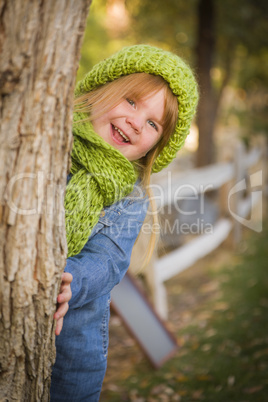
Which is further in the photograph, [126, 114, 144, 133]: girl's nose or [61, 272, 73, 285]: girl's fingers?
[126, 114, 144, 133]: girl's nose

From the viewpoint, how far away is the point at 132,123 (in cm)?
163

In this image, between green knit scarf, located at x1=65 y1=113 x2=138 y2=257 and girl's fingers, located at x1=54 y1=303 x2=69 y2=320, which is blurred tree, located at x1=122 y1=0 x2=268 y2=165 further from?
girl's fingers, located at x1=54 y1=303 x2=69 y2=320

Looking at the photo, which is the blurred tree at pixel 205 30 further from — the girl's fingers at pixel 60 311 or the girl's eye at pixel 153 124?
the girl's fingers at pixel 60 311

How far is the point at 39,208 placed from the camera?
1107mm

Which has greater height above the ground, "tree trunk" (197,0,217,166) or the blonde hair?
"tree trunk" (197,0,217,166)

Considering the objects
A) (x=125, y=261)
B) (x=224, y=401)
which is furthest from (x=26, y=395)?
(x=224, y=401)

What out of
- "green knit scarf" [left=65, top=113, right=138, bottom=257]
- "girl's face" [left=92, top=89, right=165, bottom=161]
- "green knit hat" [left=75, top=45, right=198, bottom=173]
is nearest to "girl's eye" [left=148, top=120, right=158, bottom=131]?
"girl's face" [left=92, top=89, right=165, bottom=161]

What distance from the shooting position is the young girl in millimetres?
1498

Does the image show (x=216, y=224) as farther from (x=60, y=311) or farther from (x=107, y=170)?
(x=60, y=311)

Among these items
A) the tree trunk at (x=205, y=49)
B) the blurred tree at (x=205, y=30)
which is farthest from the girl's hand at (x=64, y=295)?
the tree trunk at (x=205, y=49)

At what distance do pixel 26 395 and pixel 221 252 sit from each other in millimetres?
→ 5128

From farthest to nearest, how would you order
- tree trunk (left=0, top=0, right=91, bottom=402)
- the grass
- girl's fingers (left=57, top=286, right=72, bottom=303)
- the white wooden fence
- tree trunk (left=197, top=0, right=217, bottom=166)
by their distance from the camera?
tree trunk (left=197, top=0, right=217, bottom=166) < the white wooden fence < the grass < girl's fingers (left=57, top=286, right=72, bottom=303) < tree trunk (left=0, top=0, right=91, bottom=402)

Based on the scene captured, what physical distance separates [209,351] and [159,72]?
256cm

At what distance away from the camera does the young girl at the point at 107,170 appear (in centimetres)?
150
